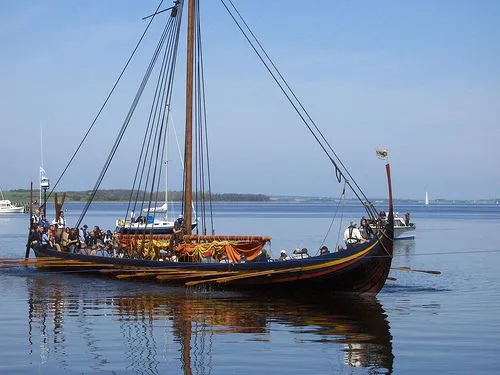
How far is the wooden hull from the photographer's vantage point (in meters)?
26.3

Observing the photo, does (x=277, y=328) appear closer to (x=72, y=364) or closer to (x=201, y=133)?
(x=72, y=364)

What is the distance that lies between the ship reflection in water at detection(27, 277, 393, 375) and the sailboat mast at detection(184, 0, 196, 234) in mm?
3465

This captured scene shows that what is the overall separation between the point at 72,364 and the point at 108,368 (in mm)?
842

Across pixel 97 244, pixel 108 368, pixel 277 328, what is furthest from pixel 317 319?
pixel 97 244

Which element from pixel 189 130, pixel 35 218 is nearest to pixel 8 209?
pixel 35 218

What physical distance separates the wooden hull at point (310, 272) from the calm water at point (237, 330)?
45cm

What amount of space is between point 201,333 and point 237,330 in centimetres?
108

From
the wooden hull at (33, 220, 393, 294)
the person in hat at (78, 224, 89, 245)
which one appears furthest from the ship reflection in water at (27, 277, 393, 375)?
the person in hat at (78, 224, 89, 245)

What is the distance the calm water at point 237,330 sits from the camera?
682 inches

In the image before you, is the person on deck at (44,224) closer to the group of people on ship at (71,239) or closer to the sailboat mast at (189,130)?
the group of people on ship at (71,239)

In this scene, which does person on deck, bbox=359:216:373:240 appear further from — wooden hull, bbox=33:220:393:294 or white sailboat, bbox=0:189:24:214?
white sailboat, bbox=0:189:24:214

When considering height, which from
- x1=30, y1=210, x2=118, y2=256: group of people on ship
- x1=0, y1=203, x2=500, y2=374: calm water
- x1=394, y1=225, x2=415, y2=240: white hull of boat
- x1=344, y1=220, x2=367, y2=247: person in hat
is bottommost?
x1=0, y1=203, x2=500, y2=374: calm water

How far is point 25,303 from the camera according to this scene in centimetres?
2712

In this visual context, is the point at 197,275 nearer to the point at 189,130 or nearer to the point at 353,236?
the point at 353,236
